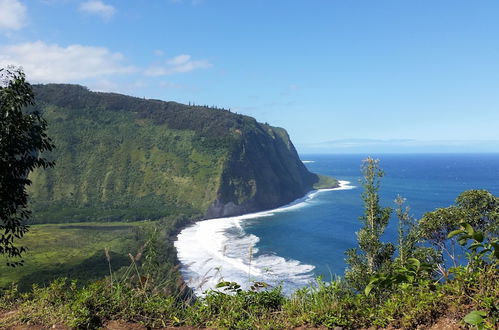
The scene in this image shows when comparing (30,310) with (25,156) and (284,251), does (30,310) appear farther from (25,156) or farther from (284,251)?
(284,251)

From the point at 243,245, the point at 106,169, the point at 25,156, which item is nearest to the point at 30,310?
the point at 25,156

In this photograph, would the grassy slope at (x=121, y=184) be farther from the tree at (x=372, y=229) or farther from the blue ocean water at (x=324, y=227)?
the tree at (x=372, y=229)

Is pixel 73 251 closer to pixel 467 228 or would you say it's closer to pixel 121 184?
pixel 121 184

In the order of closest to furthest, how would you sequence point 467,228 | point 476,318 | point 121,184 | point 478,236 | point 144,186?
→ point 476,318, point 467,228, point 478,236, point 144,186, point 121,184

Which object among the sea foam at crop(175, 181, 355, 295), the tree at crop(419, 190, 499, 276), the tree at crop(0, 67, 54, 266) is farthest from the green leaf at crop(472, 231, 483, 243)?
the sea foam at crop(175, 181, 355, 295)

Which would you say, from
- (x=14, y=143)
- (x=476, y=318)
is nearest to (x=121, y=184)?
(x=14, y=143)

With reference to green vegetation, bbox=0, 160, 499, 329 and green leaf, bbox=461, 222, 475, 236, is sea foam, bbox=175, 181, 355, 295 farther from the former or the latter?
green leaf, bbox=461, 222, 475, 236
